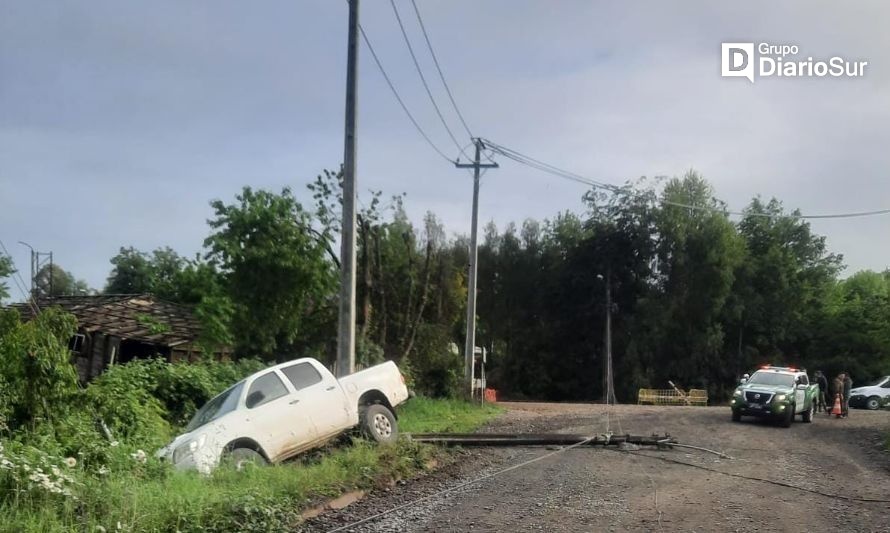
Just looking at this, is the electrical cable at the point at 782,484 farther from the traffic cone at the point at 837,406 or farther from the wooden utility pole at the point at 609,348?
the wooden utility pole at the point at 609,348

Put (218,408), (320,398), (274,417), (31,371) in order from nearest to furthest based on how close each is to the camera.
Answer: (31,371)
(274,417)
(218,408)
(320,398)

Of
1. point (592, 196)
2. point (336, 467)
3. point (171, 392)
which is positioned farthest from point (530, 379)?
point (336, 467)

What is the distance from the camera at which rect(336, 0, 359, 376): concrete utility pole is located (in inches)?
647

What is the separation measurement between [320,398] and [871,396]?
32.3m

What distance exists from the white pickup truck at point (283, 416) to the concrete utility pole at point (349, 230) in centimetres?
115

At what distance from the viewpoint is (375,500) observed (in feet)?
37.4

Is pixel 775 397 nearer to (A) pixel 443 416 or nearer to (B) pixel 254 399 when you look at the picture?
A: (A) pixel 443 416

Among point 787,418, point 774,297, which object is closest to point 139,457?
point 787,418

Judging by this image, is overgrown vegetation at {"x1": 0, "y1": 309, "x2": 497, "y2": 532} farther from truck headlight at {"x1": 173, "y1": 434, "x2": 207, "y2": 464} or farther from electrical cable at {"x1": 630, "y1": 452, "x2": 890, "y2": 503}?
electrical cable at {"x1": 630, "y1": 452, "x2": 890, "y2": 503}

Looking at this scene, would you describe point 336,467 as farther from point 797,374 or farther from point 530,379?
point 530,379

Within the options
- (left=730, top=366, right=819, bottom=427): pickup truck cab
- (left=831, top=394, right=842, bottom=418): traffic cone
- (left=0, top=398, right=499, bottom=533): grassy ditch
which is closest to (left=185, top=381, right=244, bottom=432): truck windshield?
(left=0, top=398, right=499, bottom=533): grassy ditch

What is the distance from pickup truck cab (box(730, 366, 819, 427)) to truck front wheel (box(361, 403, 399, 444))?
41.5ft

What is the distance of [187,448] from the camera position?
11.8 metres

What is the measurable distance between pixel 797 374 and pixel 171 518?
21391mm
